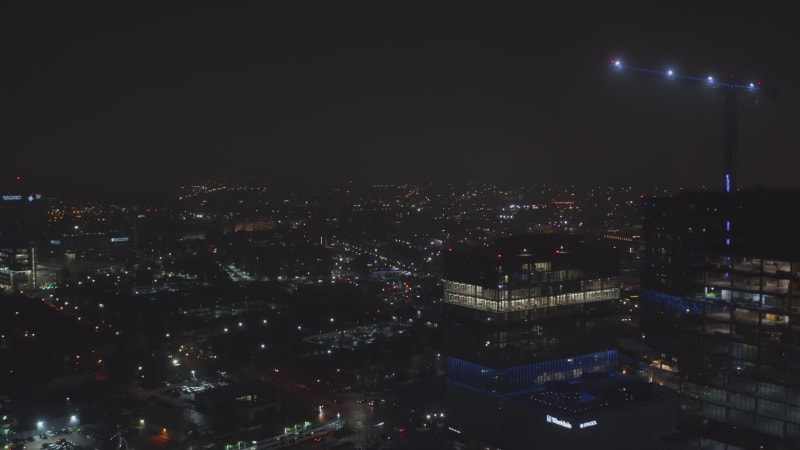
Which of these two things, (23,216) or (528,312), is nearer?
(528,312)

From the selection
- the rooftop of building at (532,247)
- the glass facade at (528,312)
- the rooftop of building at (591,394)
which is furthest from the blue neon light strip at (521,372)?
the rooftop of building at (532,247)

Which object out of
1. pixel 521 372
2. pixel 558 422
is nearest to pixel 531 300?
pixel 521 372

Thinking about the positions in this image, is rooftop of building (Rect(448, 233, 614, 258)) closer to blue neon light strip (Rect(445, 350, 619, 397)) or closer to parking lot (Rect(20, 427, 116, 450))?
blue neon light strip (Rect(445, 350, 619, 397))

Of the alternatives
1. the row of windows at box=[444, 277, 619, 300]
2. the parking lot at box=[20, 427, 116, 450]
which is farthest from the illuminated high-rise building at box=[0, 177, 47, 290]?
the row of windows at box=[444, 277, 619, 300]

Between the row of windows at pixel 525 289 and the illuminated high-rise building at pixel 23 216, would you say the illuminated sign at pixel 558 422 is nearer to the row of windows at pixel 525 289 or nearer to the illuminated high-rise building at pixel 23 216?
the row of windows at pixel 525 289

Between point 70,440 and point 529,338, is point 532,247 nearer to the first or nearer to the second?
point 529,338

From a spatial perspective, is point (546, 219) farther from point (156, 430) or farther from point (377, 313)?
point (156, 430)
